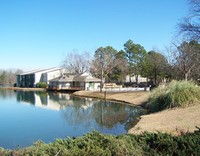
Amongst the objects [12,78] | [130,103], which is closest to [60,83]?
[130,103]

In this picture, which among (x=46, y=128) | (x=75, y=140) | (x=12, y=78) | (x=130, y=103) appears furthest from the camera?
Answer: (x=12, y=78)

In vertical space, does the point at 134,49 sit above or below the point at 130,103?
above

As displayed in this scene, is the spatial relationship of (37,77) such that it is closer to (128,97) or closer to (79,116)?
(128,97)

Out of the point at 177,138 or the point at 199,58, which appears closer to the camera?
the point at 177,138

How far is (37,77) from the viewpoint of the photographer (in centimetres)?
7731

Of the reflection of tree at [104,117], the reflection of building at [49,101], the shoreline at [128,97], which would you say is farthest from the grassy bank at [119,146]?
the reflection of building at [49,101]

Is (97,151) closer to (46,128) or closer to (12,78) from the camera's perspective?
(46,128)

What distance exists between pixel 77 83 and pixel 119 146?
181 feet

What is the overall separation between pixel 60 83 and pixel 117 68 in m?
13.1

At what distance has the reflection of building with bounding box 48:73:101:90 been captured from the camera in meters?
57.7

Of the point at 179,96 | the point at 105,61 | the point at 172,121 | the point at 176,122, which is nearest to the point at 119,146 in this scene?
the point at 176,122

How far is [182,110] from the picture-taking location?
18.5 metres

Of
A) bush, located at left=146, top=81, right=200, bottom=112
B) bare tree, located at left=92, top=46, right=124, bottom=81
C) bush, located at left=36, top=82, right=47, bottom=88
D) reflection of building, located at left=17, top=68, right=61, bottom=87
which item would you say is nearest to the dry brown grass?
bush, located at left=146, top=81, right=200, bottom=112

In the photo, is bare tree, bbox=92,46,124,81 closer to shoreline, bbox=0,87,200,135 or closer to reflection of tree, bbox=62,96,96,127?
reflection of tree, bbox=62,96,96,127
